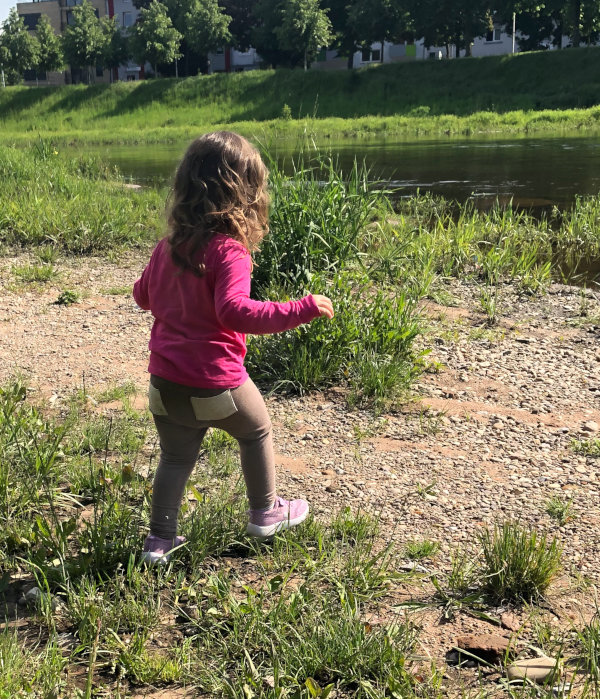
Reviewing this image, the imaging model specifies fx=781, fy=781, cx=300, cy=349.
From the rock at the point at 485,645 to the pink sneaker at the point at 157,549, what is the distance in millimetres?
987

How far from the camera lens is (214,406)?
8.45ft

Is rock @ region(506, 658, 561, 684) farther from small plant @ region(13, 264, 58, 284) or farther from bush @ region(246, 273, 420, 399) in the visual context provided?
small plant @ region(13, 264, 58, 284)

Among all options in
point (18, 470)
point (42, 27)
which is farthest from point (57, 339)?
point (42, 27)

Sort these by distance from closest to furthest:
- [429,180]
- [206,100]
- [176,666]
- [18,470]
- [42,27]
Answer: [176,666], [18,470], [429,180], [206,100], [42,27]

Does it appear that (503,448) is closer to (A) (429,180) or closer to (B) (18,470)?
(B) (18,470)

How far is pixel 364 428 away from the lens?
157 inches

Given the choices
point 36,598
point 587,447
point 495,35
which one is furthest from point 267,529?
point 495,35

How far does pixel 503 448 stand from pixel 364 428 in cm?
69

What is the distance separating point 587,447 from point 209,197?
7.39 ft

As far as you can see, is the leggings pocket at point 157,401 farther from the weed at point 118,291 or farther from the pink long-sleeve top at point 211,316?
the weed at point 118,291

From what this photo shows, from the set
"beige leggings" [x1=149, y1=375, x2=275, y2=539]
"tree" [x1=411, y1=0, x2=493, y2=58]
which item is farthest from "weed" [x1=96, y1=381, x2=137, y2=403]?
"tree" [x1=411, y1=0, x2=493, y2=58]

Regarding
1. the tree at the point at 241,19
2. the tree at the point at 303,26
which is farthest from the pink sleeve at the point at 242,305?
the tree at the point at 241,19

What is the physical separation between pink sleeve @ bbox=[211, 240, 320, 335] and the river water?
5493mm

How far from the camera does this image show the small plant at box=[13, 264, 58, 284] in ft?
22.5
